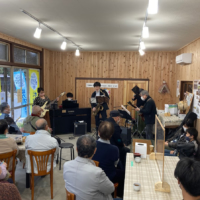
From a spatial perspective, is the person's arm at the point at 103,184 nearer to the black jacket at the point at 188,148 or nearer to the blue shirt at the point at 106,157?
the blue shirt at the point at 106,157

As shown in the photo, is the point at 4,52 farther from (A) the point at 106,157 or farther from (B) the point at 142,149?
(B) the point at 142,149

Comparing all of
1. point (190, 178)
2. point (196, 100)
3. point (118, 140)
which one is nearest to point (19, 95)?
point (118, 140)

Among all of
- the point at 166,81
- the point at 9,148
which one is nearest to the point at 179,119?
the point at 166,81

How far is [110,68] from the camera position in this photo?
25.2 feet

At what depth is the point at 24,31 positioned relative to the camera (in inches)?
183

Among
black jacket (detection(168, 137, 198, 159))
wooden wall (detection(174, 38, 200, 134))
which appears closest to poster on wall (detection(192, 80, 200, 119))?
wooden wall (detection(174, 38, 200, 134))

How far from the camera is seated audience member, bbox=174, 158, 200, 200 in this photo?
124cm

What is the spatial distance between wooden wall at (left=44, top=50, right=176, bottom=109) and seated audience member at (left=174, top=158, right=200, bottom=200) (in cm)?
636

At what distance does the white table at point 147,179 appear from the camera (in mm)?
1981

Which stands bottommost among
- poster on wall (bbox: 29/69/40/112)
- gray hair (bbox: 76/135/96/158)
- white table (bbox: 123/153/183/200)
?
white table (bbox: 123/153/183/200)

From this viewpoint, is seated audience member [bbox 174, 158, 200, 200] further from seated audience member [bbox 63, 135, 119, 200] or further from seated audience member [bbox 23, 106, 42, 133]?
seated audience member [bbox 23, 106, 42, 133]

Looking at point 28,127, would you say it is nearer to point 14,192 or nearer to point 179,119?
point 14,192

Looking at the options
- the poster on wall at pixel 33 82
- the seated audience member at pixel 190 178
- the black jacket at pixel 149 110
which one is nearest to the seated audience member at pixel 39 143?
the seated audience member at pixel 190 178

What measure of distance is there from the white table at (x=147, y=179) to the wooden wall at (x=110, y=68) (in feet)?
16.0
